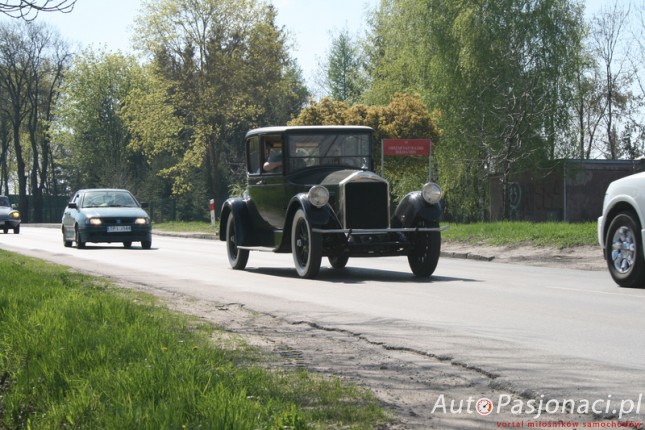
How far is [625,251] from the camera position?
13.1 meters

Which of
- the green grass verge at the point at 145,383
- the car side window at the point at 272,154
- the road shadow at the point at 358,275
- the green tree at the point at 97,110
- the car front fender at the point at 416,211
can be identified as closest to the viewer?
the green grass verge at the point at 145,383

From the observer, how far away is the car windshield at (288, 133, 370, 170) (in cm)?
1661

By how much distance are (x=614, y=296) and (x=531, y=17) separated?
2931 cm

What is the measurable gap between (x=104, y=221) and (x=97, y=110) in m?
56.8

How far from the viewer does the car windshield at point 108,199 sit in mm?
28016

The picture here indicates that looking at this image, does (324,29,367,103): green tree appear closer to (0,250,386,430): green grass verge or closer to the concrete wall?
the concrete wall

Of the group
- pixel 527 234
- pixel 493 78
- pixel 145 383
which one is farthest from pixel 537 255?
pixel 493 78

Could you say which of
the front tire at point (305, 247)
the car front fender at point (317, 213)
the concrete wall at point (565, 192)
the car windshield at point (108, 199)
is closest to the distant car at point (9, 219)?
the car windshield at point (108, 199)

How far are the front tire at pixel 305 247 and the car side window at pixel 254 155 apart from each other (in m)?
2.06

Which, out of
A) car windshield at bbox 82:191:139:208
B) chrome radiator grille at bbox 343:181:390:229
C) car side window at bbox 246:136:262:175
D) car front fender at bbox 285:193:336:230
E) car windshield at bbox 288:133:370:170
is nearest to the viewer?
car front fender at bbox 285:193:336:230

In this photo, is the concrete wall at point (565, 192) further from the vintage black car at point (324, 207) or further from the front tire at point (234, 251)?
the vintage black car at point (324, 207)

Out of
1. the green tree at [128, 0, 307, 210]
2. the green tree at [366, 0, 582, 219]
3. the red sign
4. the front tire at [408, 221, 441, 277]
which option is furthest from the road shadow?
the green tree at [128, 0, 307, 210]

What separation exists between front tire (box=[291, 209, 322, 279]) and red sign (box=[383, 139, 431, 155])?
11479 millimetres

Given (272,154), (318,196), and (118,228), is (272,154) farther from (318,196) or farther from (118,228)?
(118,228)
